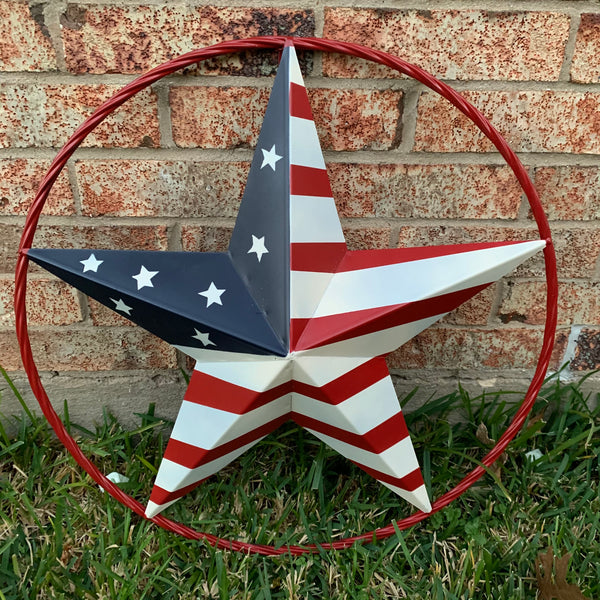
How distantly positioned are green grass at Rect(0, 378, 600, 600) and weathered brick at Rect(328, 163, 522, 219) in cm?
37

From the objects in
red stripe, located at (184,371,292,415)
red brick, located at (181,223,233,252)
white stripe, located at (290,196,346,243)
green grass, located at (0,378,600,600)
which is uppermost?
white stripe, located at (290,196,346,243)

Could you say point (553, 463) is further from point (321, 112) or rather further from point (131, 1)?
point (131, 1)

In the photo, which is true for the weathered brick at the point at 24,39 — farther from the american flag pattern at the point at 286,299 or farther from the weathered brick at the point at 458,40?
the weathered brick at the point at 458,40

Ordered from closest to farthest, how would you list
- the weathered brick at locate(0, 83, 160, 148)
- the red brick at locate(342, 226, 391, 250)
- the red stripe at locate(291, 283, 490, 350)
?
the red stripe at locate(291, 283, 490, 350)
the weathered brick at locate(0, 83, 160, 148)
the red brick at locate(342, 226, 391, 250)

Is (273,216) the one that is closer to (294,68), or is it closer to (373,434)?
(294,68)

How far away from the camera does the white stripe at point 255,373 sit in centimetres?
74

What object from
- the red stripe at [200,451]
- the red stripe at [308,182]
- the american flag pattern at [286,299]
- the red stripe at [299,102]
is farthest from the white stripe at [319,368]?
the red stripe at [299,102]

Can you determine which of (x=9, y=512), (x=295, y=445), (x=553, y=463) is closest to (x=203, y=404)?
(x=295, y=445)

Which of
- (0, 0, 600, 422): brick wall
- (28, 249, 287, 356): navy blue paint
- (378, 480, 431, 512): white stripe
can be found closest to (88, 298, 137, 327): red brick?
(0, 0, 600, 422): brick wall

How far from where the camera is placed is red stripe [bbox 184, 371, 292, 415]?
77cm

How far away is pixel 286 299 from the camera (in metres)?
0.75

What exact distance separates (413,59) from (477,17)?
11 centimetres

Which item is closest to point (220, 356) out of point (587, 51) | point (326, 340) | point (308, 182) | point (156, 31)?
point (326, 340)

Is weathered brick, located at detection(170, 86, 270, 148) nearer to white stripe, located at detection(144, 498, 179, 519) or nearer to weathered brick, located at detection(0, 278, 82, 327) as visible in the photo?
weathered brick, located at detection(0, 278, 82, 327)
